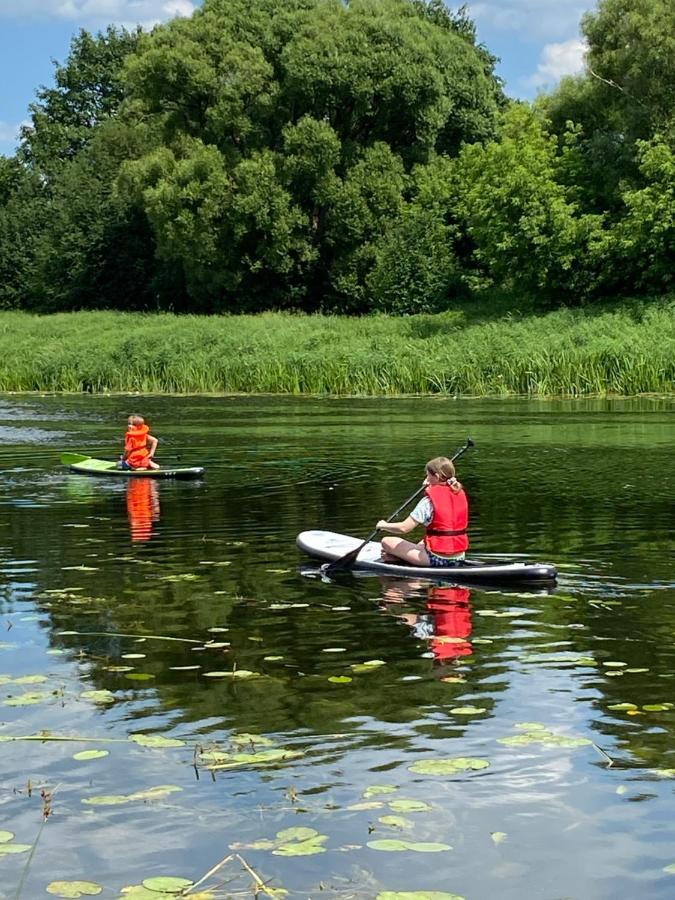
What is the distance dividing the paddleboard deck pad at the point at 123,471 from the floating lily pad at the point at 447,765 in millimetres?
14639

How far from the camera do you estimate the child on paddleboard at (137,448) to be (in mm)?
21594

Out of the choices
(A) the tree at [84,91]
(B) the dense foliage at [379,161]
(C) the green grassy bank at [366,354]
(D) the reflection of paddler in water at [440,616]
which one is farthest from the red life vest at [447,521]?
(A) the tree at [84,91]

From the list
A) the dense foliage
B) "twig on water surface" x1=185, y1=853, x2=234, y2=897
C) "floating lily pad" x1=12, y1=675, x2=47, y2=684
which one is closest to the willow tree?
the dense foliage

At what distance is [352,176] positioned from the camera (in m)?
61.6

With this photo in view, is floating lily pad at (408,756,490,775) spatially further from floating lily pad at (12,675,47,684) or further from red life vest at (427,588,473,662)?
floating lily pad at (12,675,47,684)

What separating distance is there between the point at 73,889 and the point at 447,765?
7.10 feet

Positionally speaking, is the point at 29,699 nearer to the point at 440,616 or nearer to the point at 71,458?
the point at 440,616

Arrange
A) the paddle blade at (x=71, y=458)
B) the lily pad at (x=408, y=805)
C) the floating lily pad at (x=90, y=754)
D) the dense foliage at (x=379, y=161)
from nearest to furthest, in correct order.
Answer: the lily pad at (x=408, y=805), the floating lily pad at (x=90, y=754), the paddle blade at (x=71, y=458), the dense foliage at (x=379, y=161)

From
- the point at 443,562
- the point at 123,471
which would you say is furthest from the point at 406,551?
the point at 123,471

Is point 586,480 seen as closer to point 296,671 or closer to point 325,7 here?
point 296,671

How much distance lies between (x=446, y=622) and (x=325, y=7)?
56.5m

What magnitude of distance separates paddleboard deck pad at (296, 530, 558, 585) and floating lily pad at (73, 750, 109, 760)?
5.40 metres

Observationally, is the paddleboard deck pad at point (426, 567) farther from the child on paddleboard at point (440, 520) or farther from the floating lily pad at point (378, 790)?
the floating lily pad at point (378, 790)

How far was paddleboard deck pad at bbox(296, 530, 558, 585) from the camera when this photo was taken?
11844 millimetres
